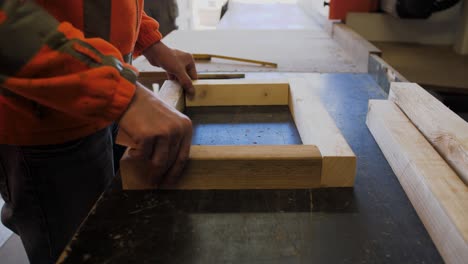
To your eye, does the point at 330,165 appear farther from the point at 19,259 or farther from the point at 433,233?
the point at 19,259

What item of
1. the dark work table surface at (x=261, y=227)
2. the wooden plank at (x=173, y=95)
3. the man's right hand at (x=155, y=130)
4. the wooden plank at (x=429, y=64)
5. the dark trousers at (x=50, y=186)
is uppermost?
the man's right hand at (x=155, y=130)

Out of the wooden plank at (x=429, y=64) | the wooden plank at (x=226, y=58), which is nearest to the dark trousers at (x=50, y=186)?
the wooden plank at (x=226, y=58)

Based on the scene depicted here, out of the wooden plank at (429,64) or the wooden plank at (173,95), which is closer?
the wooden plank at (173,95)

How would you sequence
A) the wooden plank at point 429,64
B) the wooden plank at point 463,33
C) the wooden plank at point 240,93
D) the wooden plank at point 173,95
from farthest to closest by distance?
1. the wooden plank at point 463,33
2. the wooden plank at point 429,64
3. the wooden plank at point 240,93
4. the wooden plank at point 173,95

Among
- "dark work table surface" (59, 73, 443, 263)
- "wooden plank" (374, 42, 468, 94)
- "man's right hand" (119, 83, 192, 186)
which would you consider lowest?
"dark work table surface" (59, 73, 443, 263)

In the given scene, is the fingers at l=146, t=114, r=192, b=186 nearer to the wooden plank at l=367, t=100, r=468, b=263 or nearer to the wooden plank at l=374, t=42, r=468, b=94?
the wooden plank at l=367, t=100, r=468, b=263

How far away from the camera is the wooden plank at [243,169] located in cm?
65

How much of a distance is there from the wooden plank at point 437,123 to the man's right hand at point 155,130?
477mm

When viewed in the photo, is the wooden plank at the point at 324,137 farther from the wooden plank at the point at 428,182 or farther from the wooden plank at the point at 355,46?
the wooden plank at the point at 355,46

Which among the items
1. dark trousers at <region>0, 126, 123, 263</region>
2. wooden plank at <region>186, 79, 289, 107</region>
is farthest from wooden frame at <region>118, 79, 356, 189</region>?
wooden plank at <region>186, 79, 289, 107</region>

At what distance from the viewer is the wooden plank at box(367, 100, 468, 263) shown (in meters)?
0.51

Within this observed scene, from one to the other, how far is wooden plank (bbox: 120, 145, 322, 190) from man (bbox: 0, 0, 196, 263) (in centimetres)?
3

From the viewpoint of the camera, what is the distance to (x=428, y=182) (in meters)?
0.60

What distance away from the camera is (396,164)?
730 mm
